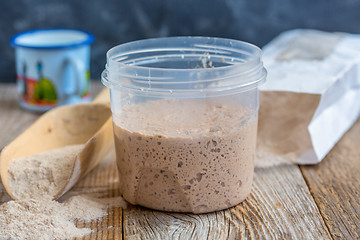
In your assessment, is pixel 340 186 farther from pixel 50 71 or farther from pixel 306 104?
pixel 50 71

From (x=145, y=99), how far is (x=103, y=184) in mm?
188

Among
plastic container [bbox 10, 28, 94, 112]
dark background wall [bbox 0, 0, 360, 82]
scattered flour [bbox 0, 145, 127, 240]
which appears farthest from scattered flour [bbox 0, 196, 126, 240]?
dark background wall [bbox 0, 0, 360, 82]

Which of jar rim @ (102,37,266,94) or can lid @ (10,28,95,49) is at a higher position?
jar rim @ (102,37,266,94)

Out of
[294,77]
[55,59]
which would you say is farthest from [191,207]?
[55,59]

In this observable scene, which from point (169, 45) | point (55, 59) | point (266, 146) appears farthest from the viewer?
point (55, 59)

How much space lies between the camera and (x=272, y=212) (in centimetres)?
77

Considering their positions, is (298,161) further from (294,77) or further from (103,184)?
(103,184)

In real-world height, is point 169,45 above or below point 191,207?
above

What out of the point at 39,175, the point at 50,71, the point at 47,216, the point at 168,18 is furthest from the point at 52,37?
the point at 47,216

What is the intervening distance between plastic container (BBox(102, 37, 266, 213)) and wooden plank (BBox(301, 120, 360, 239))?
0.44 ft

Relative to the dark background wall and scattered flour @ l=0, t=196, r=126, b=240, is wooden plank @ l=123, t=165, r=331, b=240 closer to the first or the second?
scattered flour @ l=0, t=196, r=126, b=240

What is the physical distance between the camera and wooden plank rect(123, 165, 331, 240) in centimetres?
71

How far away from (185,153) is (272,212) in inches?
6.7

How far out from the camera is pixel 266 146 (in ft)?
3.20
